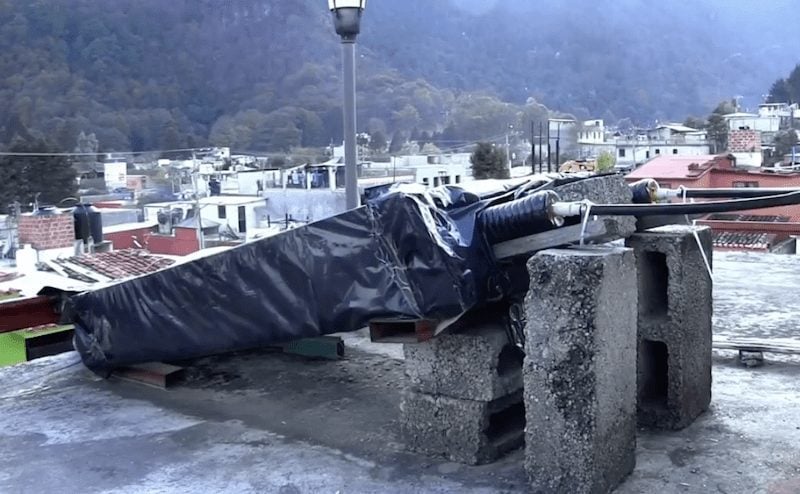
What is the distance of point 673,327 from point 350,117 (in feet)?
13.3

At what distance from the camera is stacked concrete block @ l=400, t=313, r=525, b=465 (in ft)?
16.4

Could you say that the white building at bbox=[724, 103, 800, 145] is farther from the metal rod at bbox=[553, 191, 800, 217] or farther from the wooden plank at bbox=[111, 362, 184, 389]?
the metal rod at bbox=[553, 191, 800, 217]

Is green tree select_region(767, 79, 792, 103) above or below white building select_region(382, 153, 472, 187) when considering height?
above

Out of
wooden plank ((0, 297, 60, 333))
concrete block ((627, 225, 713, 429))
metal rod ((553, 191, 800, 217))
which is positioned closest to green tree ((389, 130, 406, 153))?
wooden plank ((0, 297, 60, 333))

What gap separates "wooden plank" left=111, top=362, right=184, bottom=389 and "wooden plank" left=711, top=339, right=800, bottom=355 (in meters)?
4.64

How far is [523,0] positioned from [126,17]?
75.3 meters

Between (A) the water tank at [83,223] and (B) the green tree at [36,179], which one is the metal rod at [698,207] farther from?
(B) the green tree at [36,179]

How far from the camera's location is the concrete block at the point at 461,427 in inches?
197

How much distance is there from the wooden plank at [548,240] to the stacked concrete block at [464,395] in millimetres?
496

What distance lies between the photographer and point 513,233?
492 centimetres

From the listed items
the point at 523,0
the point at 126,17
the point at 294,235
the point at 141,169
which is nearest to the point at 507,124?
the point at 141,169

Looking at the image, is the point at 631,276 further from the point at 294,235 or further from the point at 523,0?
the point at 523,0

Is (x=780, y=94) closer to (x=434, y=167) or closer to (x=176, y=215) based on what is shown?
(x=434, y=167)

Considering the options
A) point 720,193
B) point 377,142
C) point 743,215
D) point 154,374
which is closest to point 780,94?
point 377,142
